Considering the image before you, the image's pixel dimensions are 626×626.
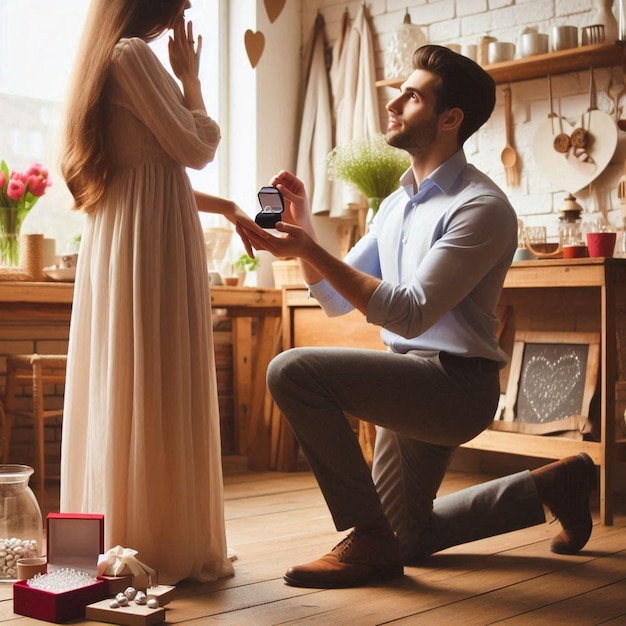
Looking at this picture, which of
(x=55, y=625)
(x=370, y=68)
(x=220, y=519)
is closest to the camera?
(x=55, y=625)

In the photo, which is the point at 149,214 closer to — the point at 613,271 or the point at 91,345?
the point at 91,345

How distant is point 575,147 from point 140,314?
2.11 m

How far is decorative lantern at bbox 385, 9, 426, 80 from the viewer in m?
4.10

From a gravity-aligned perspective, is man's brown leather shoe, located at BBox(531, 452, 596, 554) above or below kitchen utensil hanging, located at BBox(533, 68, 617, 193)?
below

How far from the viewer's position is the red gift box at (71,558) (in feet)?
6.59

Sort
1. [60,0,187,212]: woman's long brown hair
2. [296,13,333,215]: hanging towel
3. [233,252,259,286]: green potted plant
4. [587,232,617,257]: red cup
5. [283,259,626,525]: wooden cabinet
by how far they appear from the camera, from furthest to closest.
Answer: [296,13,333,215]: hanging towel < [233,252,259,286]: green potted plant < [587,232,617,257]: red cup < [283,259,626,525]: wooden cabinet < [60,0,187,212]: woman's long brown hair

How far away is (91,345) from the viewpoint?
2316 mm

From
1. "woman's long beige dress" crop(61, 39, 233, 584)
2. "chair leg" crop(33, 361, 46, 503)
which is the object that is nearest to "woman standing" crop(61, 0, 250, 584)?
"woman's long beige dress" crop(61, 39, 233, 584)

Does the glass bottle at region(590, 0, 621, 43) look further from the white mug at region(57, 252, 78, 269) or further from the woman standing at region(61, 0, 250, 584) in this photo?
the white mug at region(57, 252, 78, 269)

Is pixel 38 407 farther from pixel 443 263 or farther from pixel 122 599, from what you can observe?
pixel 443 263

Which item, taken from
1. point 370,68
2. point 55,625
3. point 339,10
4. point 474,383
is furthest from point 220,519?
point 339,10

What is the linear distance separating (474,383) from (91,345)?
91cm

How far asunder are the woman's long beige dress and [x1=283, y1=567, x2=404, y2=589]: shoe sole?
0.21 metres

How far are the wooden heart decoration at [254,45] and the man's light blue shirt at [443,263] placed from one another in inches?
79.1
